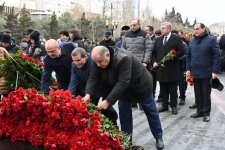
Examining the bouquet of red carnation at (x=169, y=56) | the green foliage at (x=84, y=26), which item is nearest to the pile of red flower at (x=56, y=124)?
the bouquet of red carnation at (x=169, y=56)

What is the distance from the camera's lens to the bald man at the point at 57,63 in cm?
560

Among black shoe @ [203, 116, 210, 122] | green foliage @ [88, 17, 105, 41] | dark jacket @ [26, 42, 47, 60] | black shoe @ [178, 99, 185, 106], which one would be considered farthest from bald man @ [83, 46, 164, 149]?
Answer: green foliage @ [88, 17, 105, 41]

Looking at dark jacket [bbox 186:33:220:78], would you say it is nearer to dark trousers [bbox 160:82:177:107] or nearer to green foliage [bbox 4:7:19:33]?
dark trousers [bbox 160:82:177:107]

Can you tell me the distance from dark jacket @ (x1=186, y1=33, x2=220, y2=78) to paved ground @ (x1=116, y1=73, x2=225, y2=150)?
1.02 m

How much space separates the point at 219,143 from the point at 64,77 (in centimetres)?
280

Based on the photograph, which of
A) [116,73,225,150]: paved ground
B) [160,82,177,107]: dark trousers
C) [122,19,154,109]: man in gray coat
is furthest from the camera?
[160,82,177,107]: dark trousers

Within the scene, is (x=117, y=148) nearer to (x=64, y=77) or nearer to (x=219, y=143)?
(x=64, y=77)

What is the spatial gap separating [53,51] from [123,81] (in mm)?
1316

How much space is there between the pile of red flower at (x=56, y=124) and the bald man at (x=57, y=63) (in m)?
1.36

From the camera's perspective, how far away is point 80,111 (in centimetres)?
392

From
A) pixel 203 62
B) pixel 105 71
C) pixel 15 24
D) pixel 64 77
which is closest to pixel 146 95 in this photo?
pixel 105 71

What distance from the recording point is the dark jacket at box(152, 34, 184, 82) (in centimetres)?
846

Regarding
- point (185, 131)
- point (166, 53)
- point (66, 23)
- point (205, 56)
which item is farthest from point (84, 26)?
point (185, 131)

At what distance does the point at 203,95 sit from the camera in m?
8.11
